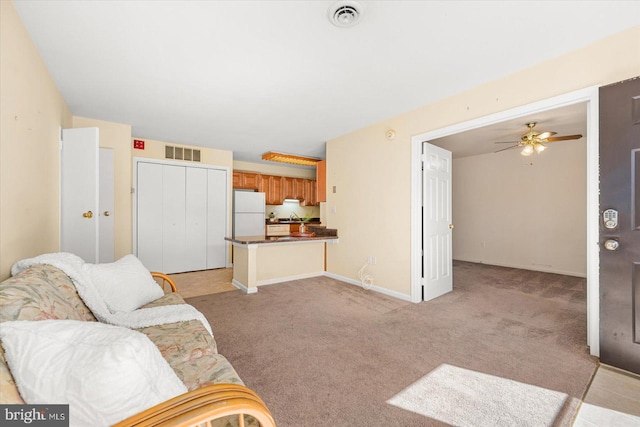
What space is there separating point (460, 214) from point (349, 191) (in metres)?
3.64

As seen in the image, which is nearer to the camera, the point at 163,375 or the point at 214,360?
the point at 163,375

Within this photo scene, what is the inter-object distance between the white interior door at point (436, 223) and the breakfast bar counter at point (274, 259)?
1692mm

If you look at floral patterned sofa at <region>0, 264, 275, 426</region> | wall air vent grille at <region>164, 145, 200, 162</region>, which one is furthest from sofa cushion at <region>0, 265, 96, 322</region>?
wall air vent grille at <region>164, 145, 200, 162</region>

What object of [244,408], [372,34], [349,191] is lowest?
[244,408]

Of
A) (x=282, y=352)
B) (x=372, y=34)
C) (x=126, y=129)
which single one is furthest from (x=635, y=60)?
(x=126, y=129)

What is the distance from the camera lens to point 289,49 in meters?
2.20

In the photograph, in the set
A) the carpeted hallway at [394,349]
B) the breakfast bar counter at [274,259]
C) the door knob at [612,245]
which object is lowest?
the carpeted hallway at [394,349]

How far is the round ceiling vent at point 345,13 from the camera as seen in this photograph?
1.71m

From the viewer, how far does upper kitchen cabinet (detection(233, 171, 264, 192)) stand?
6348 millimetres

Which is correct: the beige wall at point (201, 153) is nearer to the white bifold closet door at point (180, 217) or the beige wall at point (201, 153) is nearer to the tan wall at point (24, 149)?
the white bifold closet door at point (180, 217)

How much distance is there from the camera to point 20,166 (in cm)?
186

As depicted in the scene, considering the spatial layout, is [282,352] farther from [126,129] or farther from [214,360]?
[126,129]

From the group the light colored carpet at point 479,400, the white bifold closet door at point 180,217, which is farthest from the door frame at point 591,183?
the white bifold closet door at point 180,217

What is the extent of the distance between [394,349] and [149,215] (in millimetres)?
4775
